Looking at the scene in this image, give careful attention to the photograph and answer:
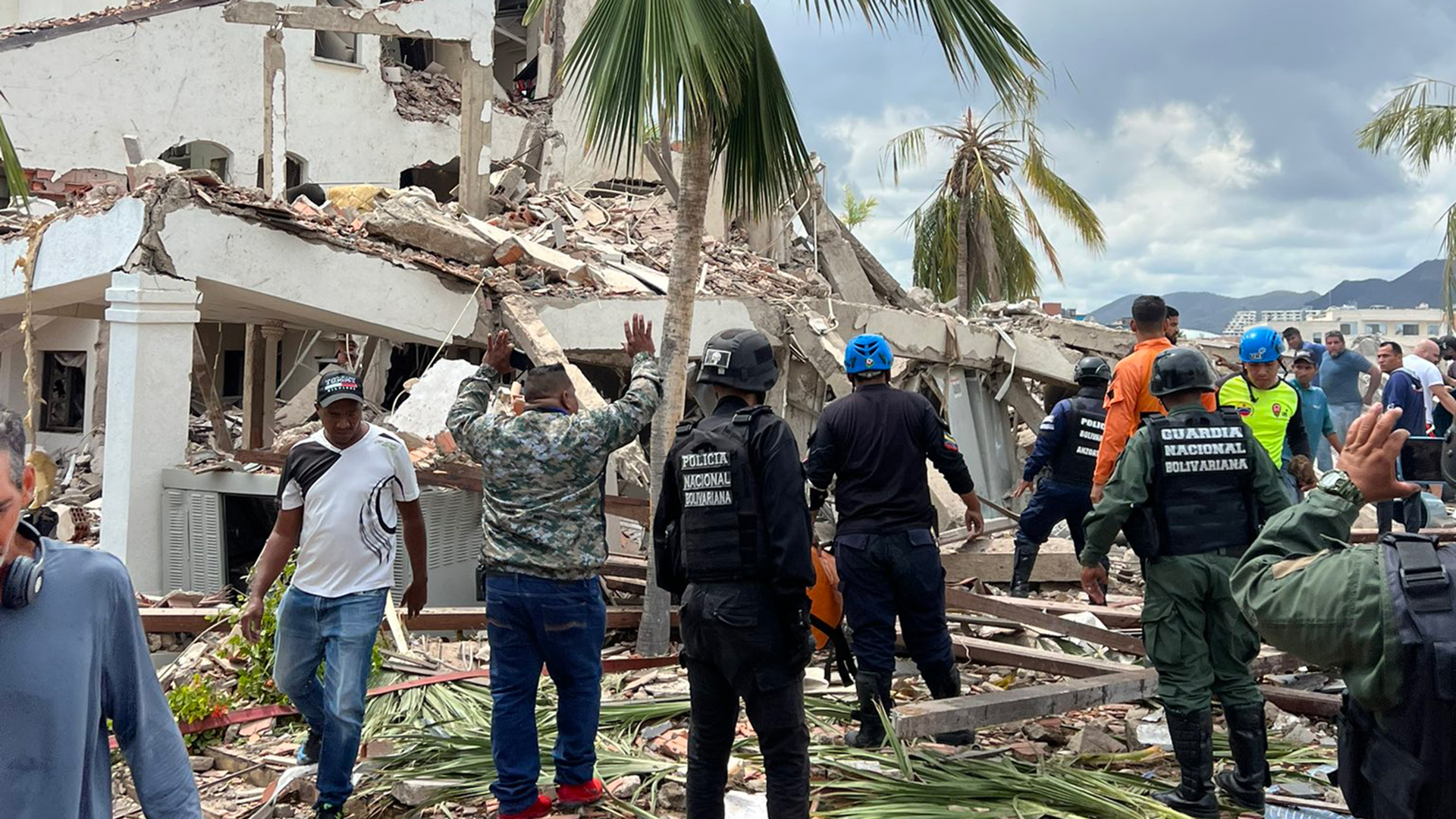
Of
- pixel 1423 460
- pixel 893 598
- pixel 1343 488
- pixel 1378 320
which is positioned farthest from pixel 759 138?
pixel 1378 320

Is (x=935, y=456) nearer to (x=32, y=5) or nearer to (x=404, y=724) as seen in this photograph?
(x=404, y=724)

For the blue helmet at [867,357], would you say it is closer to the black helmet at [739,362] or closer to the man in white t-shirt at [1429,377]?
the black helmet at [739,362]

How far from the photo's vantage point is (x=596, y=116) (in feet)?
21.8

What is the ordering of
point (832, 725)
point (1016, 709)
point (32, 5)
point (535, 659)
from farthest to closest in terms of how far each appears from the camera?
point (32, 5)
point (832, 725)
point (1016, 709)
point (535, 659)

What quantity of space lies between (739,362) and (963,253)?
1407cm

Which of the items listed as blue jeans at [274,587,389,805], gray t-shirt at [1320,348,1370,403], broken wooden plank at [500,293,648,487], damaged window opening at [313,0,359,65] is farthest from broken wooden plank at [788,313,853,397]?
damaged window opening at [313,0,359,65]

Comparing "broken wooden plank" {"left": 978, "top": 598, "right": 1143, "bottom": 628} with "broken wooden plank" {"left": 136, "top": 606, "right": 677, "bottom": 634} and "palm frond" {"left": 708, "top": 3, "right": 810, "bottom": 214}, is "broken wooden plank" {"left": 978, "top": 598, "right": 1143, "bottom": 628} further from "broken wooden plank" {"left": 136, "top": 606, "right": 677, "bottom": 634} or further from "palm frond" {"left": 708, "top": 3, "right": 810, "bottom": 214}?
"palm frond" {"left": 708, "top": 3, "right": 810, "bottom": 214}

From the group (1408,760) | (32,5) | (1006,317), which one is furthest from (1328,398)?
(32,5)

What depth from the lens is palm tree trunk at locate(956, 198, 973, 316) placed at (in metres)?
17.8

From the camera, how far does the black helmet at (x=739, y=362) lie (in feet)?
14.2

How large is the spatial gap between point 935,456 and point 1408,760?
329 centimetres

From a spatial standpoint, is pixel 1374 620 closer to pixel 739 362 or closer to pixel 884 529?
pixel 739 362

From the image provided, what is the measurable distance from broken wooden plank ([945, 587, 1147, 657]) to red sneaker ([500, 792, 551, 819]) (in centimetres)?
272

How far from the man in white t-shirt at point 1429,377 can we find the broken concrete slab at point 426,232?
8095mm
